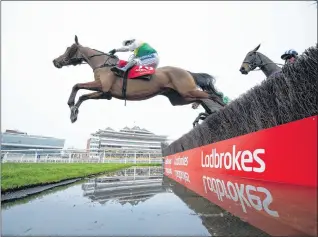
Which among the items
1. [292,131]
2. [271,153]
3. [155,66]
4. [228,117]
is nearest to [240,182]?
[271,153]

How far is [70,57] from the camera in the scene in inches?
262

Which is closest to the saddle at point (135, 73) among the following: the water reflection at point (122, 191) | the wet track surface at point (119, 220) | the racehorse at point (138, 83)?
the racehorse at point (138, 83)

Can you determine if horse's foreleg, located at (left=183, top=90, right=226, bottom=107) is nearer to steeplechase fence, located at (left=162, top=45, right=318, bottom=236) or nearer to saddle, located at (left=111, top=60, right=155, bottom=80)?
saddle, located at (left=111, top=60, right=155, bottom=80)

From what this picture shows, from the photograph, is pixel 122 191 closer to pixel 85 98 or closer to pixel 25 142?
pixel 85 98

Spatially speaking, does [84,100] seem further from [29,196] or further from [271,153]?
[271,153]

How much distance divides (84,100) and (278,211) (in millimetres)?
5069

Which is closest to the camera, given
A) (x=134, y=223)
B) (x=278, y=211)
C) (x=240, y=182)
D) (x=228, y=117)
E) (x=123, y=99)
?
(x=278, y=211)

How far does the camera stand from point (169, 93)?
6277mm

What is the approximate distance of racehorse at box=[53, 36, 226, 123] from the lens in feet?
19.1

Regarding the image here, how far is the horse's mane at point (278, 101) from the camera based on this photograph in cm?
271

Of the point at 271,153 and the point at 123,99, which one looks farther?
the point at 123,99

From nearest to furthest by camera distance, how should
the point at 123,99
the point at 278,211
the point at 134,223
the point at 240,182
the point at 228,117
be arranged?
the point at 278,211
the point at 134,223
the point at 240,182
the point at 228,117
the point at 123,99

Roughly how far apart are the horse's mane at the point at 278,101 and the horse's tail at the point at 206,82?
1324 millimetres

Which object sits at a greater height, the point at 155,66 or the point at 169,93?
the point at 155,66
